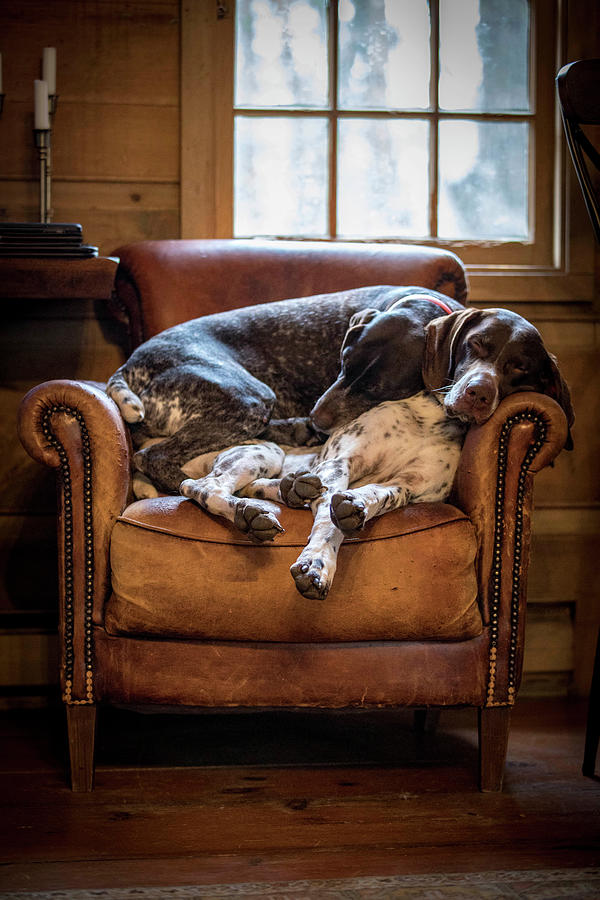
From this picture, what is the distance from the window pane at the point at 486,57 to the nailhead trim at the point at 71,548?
1905mm

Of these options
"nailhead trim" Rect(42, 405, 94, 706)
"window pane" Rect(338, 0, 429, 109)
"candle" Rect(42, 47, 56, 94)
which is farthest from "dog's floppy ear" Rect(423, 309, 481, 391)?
"candle" Rect(42, 47, 56, 94)

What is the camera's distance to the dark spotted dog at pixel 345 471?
1.81m

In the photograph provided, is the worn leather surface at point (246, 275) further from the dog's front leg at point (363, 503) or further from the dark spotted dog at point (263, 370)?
the dog's front leg at point (363, 503)

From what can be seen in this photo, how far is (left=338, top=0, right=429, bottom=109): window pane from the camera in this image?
9.83ft

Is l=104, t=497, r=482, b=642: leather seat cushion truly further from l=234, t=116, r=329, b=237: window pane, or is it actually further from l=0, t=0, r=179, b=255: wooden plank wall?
l=234, t=116, r=329, b=237: window pane

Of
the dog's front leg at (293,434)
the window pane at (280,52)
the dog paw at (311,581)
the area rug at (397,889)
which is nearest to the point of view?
the area rug at (397,889)

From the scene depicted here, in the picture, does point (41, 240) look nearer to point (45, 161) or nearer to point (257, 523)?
point (45, 161)

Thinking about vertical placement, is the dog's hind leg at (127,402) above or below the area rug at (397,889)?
above

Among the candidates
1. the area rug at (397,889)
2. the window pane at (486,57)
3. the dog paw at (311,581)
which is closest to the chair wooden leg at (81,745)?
the area rug at (397,889)

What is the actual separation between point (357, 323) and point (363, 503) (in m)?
0.62

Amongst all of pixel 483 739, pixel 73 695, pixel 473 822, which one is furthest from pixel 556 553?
pixel 73 695

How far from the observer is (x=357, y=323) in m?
2.21

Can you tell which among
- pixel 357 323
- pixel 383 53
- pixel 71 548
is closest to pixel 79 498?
pixel 71 548

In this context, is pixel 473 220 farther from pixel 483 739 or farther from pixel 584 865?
pixel 584 865
